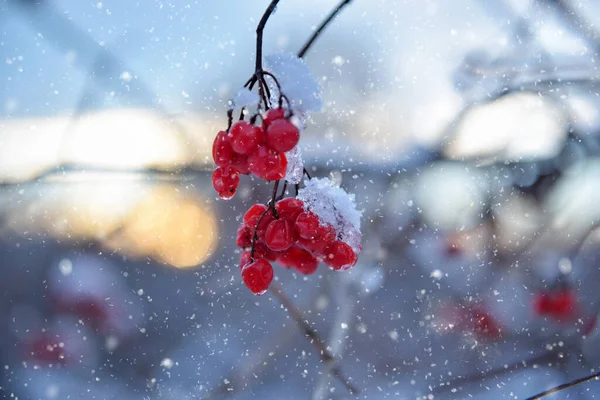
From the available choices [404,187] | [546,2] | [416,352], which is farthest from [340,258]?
[416,352]

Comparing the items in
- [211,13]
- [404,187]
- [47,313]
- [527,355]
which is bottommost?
[47,313]

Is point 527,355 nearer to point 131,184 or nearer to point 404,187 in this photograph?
point 404,187

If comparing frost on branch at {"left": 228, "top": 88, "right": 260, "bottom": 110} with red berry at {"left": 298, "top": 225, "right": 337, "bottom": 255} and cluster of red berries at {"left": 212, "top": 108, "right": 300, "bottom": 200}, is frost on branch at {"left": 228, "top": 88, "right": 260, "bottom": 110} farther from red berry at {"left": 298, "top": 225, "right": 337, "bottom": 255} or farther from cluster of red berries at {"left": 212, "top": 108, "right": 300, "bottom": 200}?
red berry at {"left": 298, "top": 225, "right": 337, "bottom": 255}

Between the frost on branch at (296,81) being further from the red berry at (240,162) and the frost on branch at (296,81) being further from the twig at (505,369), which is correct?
the twig at (505,369)

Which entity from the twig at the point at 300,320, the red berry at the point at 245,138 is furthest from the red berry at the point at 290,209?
the twig at the point at 300,320

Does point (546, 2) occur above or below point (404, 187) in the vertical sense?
above

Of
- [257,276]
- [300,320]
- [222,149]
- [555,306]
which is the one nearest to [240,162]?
[222,149]
